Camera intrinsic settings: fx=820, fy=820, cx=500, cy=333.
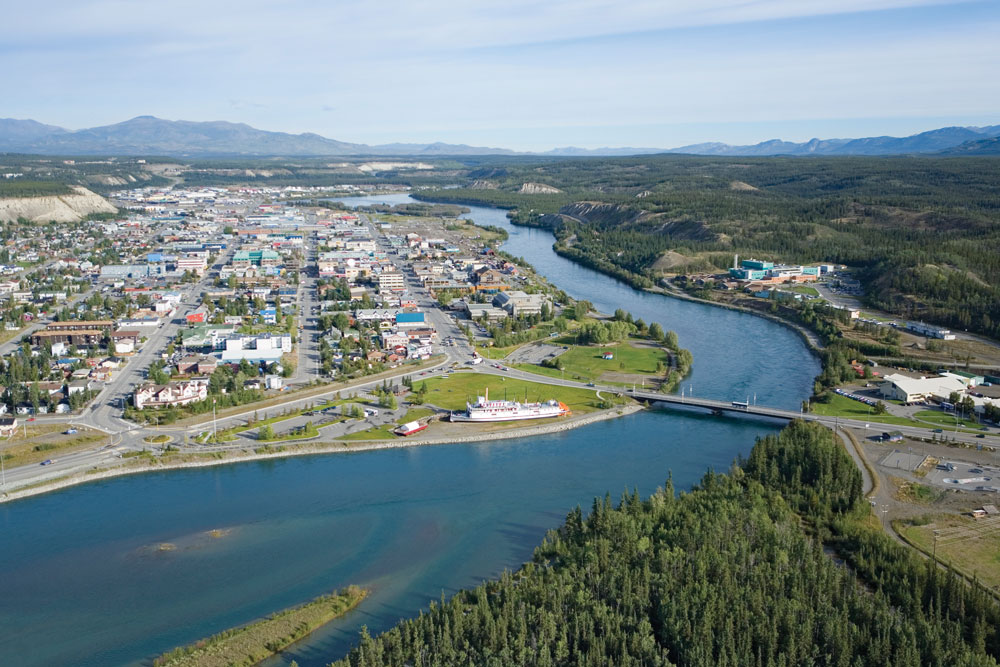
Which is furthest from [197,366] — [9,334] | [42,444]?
[9,334]

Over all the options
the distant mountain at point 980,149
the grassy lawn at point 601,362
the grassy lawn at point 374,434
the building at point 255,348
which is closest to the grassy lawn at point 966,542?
the grassy lawn at point 601,362

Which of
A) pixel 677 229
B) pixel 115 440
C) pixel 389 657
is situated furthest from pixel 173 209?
pixel 389 657

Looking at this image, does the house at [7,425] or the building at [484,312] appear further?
the building at [484,312]

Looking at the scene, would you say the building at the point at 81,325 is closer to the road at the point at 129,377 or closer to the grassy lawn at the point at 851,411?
the road at the point at 129,377

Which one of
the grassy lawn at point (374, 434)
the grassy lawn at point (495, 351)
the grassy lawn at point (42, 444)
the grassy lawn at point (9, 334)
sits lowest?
the grassy lawn at point (374, 434)

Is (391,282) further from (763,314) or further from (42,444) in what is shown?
(42,444)

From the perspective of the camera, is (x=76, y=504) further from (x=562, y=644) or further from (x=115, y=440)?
(x=562, y=644)

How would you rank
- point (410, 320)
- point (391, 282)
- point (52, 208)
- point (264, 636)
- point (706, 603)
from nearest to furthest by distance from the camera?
1. point (706, 603)
2. point (264, 636)
3. point (410, 320)
4. point (391, 282)
5. point (52, 208)

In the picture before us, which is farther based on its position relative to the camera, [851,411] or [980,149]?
[980,149]

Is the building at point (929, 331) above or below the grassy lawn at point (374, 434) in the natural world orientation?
above
